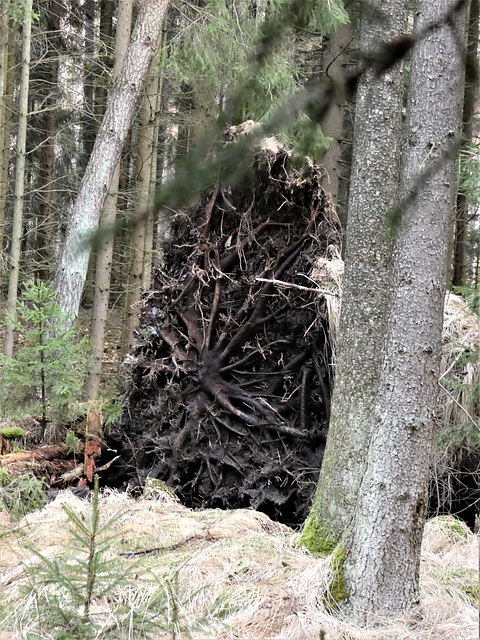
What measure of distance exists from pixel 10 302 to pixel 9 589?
8.07 meters

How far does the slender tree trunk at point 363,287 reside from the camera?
4.61 meters

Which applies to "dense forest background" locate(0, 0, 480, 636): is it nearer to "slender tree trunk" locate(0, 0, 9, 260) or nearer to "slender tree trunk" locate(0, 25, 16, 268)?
"slender tree trunk" locate(0, 0, 9, 260)

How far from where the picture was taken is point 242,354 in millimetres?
7160

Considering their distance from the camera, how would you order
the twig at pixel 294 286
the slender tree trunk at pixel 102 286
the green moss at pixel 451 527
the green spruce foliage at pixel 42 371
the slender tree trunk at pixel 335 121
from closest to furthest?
the green moss at pixel 451 527 → the twig at pixel 294 286 → the green spruce foliage at pixel 42 371 → the slender tree trunk at pixel 335 121 → the slender tree trunk at pixel 102 286

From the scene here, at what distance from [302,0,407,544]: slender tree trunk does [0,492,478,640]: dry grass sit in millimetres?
564

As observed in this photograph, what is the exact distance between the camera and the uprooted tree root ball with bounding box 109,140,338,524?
672cm

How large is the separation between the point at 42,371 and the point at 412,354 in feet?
16.6

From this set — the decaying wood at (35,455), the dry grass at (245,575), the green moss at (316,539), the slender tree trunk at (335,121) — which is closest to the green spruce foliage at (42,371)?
the decaying wood at (35,455)

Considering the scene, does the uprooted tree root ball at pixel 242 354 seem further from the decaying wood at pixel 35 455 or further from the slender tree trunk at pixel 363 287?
the slender tree trunk at pixel 363 287

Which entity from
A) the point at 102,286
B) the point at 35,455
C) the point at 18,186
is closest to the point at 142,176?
the point at 102,286

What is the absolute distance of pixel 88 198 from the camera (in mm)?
9922

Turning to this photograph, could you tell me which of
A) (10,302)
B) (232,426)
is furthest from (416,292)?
(10,302)

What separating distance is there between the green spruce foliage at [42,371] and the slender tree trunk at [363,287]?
12.4 feet

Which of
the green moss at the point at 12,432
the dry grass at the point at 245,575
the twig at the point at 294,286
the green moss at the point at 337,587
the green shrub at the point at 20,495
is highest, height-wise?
the twig at the point at 294,286
